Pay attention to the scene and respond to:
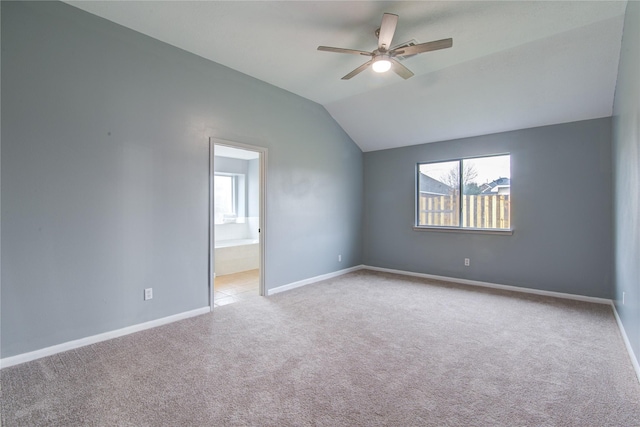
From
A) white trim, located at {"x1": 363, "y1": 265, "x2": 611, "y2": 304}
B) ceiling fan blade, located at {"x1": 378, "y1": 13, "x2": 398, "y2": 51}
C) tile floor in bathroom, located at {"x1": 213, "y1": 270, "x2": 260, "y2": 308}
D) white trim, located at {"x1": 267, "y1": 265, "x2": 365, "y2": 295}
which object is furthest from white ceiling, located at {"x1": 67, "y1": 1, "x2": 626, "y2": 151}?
tile floor in bathroom, located at {"x1": 213, "y1": 270, "x2": 260, "y2": 308}

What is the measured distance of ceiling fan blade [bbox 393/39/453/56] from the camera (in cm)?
244

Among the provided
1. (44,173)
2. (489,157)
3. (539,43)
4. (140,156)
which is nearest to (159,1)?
(140,156)

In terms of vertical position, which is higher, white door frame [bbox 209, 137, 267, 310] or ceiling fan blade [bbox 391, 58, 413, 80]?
ceiling fan blade [bbox 391, 58, 413, 80]

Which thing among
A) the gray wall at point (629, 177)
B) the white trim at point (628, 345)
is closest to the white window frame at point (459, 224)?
the gray wall at point (629, 177)

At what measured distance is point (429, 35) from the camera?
2.98 m

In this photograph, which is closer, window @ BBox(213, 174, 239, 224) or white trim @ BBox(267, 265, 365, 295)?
white trim @ BBox(267, 265, 365, 295)

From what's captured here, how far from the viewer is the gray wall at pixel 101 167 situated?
2.39 meters

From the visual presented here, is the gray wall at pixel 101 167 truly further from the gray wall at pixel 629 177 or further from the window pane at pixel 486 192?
the gray wall at pixel 629 177

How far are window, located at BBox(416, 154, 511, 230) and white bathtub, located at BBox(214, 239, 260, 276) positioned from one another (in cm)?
325

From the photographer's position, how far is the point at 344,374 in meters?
A: 2.24

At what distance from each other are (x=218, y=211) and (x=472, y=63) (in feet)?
18.6

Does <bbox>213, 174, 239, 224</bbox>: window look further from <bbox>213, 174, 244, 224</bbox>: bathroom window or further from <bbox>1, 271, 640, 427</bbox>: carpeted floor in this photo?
<bbox>1, 271, 640, 427</bbox>: carpeted floor

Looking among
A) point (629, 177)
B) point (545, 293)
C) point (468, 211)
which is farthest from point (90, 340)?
point (545, 293)

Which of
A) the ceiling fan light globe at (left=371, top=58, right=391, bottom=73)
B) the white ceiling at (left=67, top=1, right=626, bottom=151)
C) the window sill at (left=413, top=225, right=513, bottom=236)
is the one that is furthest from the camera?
the window sill at (left=413, top=225, right=513, bottom=236)
